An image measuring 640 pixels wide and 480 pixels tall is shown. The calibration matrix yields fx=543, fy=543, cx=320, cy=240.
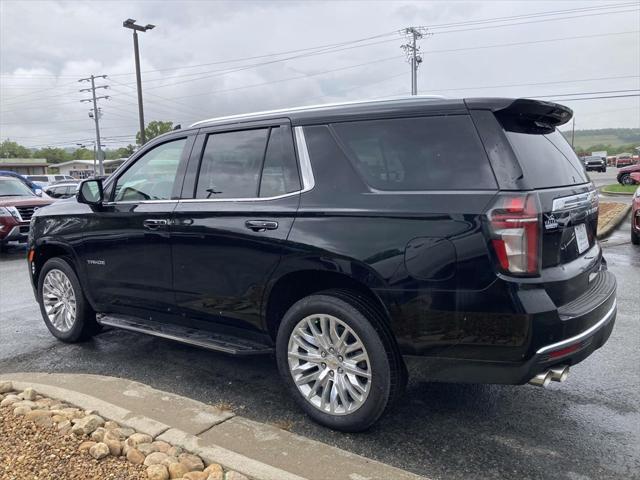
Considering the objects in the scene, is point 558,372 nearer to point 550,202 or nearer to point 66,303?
point 550,202

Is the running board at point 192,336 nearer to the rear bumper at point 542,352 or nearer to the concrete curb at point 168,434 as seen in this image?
the concrete curb at point 168,434

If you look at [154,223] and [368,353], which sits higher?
[154,223]

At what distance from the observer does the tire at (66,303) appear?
16.3 ft

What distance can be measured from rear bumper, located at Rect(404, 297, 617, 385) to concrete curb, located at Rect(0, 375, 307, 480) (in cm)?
90

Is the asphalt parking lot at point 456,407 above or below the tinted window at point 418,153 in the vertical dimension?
below

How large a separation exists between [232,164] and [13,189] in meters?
11.3

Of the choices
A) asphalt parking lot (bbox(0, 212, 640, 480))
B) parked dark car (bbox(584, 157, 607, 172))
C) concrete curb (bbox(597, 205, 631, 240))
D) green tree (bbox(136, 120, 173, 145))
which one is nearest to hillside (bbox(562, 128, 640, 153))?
parked dark car (bbox(584, 157, 607, 172))

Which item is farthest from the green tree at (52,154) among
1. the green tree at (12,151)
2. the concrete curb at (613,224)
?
the concrete curb at (613,224)

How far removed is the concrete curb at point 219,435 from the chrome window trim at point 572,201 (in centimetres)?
157

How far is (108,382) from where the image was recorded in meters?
3.85

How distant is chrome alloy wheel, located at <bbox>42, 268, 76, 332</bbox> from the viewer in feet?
16.6

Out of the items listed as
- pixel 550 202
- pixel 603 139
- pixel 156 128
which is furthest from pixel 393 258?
pixel 603 139

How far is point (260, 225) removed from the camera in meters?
3.51

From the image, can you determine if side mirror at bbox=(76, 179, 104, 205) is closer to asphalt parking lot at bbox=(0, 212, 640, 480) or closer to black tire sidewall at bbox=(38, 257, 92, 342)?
black tire sidewall at bbox=(38, 257, 92, 342)
